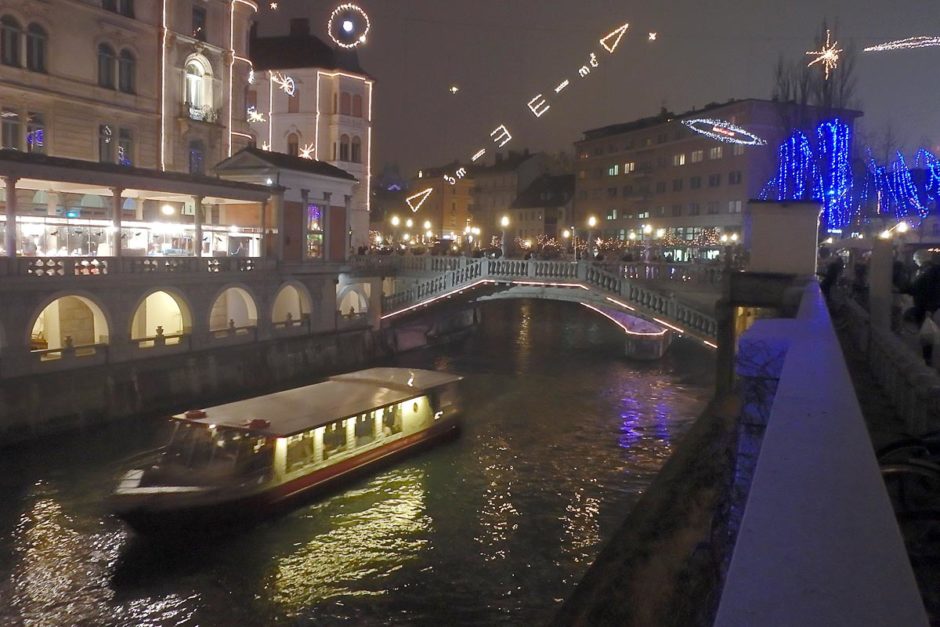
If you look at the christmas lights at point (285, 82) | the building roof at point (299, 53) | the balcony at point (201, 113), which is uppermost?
the building roof at point (299, 53)

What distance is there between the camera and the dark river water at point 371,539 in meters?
15.6

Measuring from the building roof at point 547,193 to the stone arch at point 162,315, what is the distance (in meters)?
57.8

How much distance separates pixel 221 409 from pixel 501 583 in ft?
30.9

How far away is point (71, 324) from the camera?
31500 millimetres

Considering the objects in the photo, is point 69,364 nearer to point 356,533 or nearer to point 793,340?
point 356,533

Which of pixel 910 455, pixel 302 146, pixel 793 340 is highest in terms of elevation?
pixel 302 146

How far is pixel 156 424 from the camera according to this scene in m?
27.8

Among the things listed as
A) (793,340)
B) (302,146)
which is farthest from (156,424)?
(302,146)

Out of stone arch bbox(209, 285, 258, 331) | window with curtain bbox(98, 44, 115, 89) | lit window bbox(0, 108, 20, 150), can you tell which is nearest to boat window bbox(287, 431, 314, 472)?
stone arch bbox(209, 285, 258, 331)

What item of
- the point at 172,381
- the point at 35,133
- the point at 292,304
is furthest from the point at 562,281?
the point at 35,133

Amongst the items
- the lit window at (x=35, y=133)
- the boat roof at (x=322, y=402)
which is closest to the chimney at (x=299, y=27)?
the lit window at (x=35, y=133)

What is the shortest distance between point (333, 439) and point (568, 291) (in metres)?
20.2

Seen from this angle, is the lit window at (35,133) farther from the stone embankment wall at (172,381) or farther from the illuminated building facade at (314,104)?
the illuminated building facade at (314,104)

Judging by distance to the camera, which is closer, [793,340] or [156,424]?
[793,340]
